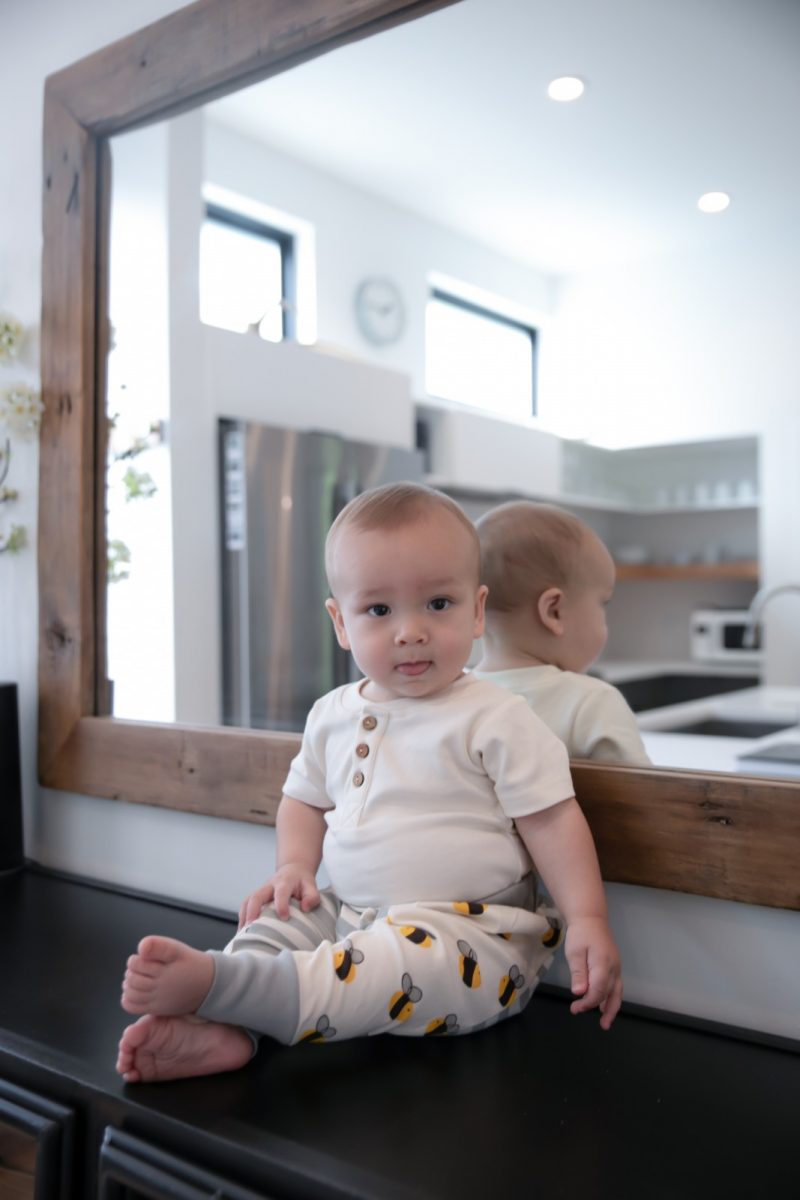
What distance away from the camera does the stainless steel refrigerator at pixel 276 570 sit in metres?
2.57

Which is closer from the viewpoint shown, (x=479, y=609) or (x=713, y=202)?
(x=479, y=609)

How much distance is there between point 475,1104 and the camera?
77cm

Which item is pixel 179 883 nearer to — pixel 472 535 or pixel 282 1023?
pixel 282 1023

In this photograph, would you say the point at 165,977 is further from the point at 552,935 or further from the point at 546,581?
the point at 546,581

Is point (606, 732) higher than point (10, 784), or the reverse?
point (606, 732)

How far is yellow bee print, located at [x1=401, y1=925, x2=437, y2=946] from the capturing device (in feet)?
2.75

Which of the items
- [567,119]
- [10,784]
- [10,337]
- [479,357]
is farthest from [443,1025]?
[479,357]

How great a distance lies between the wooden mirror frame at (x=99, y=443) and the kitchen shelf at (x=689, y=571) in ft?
10.5

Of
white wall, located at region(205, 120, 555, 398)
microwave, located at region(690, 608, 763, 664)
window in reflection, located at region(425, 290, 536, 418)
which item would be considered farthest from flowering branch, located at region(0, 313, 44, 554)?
microwave, located at region(690, 608, 763, 664)

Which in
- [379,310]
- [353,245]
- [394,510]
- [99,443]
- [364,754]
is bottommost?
[364,754]

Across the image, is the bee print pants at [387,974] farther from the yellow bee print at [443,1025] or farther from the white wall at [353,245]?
the white wall at [353,245]

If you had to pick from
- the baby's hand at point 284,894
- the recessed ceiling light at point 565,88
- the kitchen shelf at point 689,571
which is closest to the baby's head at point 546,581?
the baby's hand at point 284,894

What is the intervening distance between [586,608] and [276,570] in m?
1.69

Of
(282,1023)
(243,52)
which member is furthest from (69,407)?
(282,1023)
